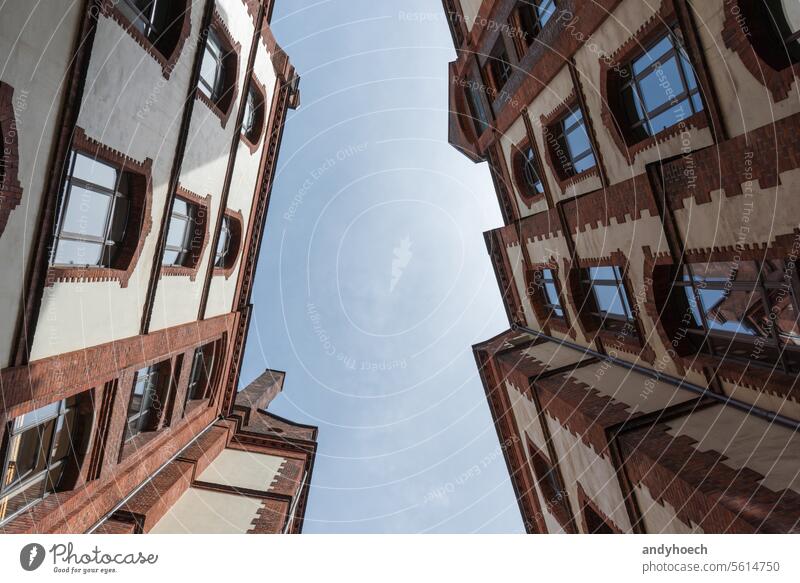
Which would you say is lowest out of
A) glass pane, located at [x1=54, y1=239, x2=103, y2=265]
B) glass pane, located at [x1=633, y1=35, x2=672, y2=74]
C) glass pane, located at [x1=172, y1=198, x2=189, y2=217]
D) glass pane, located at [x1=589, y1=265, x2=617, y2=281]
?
glass pane, located at [x1=589, y1=265, x2=617, y2=281]

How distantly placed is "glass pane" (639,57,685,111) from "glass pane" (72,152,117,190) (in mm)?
11586

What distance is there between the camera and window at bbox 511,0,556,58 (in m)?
13.2

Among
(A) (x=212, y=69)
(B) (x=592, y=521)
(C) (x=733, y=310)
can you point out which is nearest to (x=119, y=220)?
(A) (x=212, y=69)

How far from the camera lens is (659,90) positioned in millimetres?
8820

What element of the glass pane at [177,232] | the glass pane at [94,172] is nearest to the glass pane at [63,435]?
the glass pane at [94,172]

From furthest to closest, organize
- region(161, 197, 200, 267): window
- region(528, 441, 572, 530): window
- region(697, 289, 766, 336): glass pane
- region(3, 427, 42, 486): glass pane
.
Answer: region(528, 441, 572, 530): window < region(161, 197, 200, 267): window < region(3, 427, 42, 486): glass pane < region(697, 289, 766, 336): glass pane

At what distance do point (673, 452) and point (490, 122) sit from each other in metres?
14.0

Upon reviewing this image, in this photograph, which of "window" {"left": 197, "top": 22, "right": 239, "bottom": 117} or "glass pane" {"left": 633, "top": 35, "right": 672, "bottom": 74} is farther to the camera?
"window" {"left": 197, "top": 22, "right": 239, "bottom": 117}

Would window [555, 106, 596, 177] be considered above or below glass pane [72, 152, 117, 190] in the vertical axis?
below

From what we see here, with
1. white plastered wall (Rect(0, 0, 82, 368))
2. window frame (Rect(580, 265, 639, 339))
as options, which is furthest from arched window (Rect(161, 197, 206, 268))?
window frame (Rect(580, 265, 639, 339))

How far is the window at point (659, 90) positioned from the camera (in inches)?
319

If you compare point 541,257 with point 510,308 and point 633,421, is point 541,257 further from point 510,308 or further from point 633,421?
point 633,421

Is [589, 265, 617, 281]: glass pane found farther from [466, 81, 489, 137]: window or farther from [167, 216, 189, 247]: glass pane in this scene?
[167, 216, 189, 247]: glass pane

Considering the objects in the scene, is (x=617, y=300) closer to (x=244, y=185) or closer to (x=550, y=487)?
(x=550, y=487)
